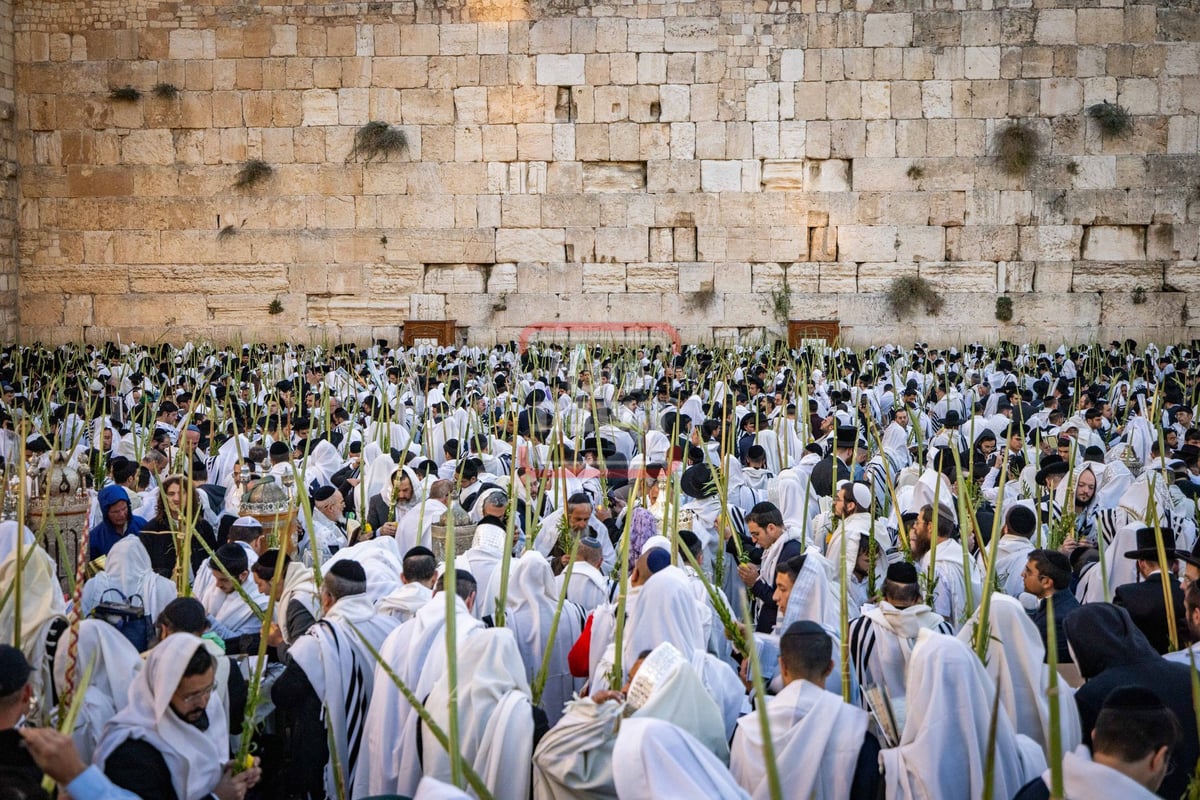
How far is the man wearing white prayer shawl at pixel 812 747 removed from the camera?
10.4ft

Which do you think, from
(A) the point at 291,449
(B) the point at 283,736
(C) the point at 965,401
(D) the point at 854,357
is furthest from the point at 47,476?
(D) the point at 854,357

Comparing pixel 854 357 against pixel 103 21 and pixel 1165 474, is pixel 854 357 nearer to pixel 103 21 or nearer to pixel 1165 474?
pixel 1165 474

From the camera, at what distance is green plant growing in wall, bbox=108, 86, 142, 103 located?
18656 millimetres

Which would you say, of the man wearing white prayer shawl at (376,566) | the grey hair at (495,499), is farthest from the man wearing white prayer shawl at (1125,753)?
the grey hair at (495,499)

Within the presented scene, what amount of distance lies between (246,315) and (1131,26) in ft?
48.9

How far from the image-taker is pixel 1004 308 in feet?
60.1

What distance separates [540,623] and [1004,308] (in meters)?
15.6

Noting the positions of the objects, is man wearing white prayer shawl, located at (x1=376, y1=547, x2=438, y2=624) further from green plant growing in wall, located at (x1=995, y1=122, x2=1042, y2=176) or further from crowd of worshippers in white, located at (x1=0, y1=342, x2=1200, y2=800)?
green plant growing in wall, located at (x1=995, y1=122, x2=1042, y2=176)

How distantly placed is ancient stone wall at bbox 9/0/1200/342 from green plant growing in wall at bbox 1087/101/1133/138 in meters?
0.13

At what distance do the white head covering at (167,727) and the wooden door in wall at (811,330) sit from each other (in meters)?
15.8

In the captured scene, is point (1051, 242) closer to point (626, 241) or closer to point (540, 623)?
point (626, 241)

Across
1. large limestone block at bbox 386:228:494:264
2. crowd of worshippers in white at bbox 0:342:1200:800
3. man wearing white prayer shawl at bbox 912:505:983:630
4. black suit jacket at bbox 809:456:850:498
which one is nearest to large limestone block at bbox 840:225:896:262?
large limestone block at bbox 386:228:494:264

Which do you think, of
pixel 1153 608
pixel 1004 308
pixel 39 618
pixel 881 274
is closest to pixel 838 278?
pixel 881 274

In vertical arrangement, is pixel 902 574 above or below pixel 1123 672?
above
